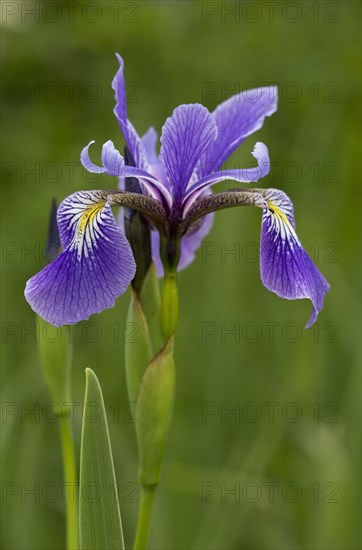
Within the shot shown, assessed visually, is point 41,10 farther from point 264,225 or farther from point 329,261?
point 264,225

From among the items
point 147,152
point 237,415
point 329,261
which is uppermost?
point 147,152

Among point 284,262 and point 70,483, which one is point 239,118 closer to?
point 284,262

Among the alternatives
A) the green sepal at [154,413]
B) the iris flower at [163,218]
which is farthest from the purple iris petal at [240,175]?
the green sepal at [154,413]

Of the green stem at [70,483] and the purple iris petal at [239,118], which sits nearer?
the green stem at [70,483]

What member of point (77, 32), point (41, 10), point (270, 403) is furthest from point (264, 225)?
point (41, 10)

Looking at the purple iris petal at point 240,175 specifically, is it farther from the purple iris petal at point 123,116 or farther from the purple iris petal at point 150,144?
the purple iris petal at point 150,144
